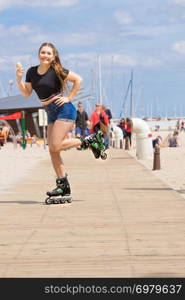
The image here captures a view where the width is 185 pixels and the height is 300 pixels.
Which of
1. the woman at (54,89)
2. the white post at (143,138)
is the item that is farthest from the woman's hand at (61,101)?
the white post at (143,138)

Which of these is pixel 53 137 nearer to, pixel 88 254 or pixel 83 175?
pixel 88 254

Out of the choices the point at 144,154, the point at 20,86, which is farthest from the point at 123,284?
the point at 144,154

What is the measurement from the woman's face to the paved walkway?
1695 millimetres

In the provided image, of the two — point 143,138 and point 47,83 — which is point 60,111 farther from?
point 143,138

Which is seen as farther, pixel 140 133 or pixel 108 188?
pixel 140 133

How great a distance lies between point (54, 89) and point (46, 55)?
0.42 m

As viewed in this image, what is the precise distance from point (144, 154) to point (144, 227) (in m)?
16.6

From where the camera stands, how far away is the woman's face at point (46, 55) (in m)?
7.97

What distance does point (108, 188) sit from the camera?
10.4m

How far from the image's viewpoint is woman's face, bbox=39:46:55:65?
7969mm

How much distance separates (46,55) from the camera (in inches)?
314

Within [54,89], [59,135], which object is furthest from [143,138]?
[54,89]

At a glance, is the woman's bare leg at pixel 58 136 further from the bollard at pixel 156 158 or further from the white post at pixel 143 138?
the white post at pixel 143 138

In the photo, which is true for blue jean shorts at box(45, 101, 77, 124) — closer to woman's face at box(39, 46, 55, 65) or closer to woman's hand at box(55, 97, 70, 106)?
woman's hand at box(55, 97, 70, 106)
